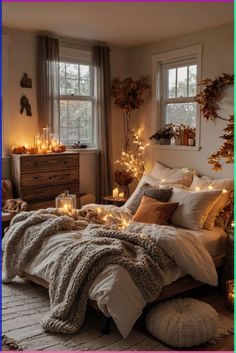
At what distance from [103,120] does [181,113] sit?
1.07m

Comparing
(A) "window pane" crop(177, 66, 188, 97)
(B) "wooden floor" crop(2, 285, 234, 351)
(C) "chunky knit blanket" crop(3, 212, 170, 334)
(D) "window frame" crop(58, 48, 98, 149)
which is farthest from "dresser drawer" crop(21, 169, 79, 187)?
(B) "wooden floor" crop(2, 285, 234, 351)

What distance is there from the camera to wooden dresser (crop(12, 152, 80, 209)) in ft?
16.1

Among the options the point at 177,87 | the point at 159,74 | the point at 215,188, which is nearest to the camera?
the point at 215,188

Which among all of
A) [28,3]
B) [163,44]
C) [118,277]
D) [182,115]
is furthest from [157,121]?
[118,277]

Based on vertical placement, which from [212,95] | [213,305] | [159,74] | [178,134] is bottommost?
[213,305]

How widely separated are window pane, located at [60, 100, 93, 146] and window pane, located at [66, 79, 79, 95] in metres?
0.12

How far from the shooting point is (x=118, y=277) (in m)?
2.76

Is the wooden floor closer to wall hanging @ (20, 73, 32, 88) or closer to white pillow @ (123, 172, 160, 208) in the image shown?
white pillow @ (123, 172, 160, 208)

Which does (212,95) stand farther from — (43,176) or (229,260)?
(43,176)

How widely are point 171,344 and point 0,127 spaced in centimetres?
332

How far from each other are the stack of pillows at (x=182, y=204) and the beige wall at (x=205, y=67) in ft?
1.92

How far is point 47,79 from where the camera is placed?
17.1ft

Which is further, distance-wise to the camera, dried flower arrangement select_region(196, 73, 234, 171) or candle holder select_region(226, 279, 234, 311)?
dried flower arrangement select_region(196, 73, 234, 171)

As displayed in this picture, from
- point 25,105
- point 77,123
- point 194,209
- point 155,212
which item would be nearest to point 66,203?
point 155,212
